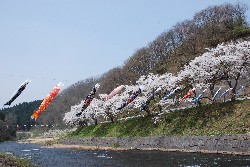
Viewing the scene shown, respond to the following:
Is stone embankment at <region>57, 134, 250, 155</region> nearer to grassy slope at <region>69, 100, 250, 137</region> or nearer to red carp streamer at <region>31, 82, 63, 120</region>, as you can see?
grassy slope at <region>69, 100, 250, 137</region>

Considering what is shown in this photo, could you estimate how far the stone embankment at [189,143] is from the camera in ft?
109

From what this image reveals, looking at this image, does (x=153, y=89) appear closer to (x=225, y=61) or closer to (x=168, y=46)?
(x=225, y=61)

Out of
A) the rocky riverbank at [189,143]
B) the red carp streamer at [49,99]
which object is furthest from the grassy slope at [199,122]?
the red carp streamer at [49,99]

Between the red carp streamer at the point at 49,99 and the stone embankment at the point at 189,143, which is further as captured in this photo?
the stone embankment at the point at 189,143

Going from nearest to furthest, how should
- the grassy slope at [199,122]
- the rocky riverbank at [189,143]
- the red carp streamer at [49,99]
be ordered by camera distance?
the red carp streamer at [49,99] → the rocky riverbank at [189,143] → the grassy slope at [199,122]

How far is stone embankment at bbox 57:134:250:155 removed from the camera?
33.2m

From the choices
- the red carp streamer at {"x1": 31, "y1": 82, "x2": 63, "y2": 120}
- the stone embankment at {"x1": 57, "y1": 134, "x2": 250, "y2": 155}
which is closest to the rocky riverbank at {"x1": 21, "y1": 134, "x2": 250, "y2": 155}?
the stone embankment at {"x1": 57, "y1": 134, "x2": 250, "y2": 155}

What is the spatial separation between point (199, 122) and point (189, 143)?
4766 millimetres

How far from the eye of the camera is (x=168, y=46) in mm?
105500

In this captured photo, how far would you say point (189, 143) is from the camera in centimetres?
3972

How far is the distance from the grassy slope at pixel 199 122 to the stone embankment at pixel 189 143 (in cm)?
128

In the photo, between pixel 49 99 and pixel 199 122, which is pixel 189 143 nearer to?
pixel 199 122

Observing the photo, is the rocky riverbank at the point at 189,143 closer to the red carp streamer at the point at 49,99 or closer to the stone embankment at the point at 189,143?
the stone embankment at the point at 189,143

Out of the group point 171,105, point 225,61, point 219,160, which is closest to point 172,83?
point 171,105
